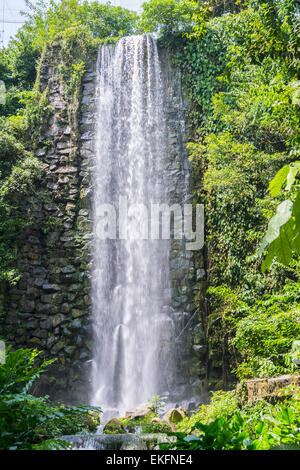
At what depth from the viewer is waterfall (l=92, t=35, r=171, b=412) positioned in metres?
8.13

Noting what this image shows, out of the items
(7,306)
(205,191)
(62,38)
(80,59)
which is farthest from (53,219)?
(62,38)

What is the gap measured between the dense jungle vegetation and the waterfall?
0.80 m

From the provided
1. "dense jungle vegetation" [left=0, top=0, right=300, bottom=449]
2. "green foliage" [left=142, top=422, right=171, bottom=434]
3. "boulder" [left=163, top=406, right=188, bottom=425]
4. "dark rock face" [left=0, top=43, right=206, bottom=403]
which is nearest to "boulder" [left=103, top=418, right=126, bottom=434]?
"dense jungle vegetation" [left=0, top=0, right=300, bottom=449]

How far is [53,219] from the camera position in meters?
9.15

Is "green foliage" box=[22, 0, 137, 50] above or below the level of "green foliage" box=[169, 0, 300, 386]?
above

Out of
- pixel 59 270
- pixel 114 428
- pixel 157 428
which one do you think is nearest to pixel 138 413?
pixel 114 428

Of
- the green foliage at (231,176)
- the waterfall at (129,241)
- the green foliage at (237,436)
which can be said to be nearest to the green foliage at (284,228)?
the green foliage at (237,436)

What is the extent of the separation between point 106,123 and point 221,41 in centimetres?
367

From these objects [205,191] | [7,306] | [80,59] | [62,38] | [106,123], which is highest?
[62,38]

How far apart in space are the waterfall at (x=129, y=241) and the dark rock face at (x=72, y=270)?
228 millimetres

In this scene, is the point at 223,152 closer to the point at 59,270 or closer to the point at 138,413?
the point at 59,270

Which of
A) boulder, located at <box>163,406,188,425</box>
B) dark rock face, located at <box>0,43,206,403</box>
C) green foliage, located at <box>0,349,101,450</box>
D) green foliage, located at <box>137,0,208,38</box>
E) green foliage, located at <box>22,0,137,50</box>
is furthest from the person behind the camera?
green foliage, located at <box>22,0,137,50</box>

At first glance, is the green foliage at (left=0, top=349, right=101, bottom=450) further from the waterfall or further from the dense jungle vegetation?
the waterfall

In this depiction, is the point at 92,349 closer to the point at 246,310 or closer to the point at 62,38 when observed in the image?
the point at 246,310
